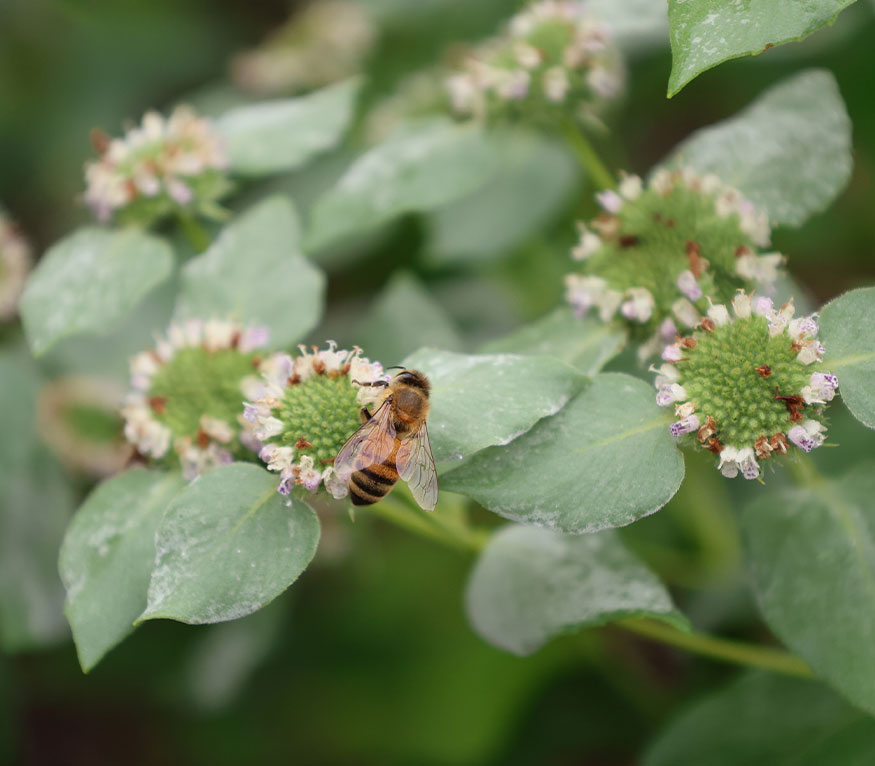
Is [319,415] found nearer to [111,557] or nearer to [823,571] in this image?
[111,557]

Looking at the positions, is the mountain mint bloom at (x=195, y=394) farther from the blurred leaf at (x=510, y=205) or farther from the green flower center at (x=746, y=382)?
the blurred leaf at (x=510, y=205)

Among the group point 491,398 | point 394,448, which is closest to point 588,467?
point 491,398

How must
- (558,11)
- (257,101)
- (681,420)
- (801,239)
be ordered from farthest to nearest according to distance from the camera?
(257,101), (801,239), (558,11), (681,420)

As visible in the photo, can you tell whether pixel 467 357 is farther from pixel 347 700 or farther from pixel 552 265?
pixel 347 700

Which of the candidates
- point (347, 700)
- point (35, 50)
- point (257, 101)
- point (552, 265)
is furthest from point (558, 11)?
point (35, 50)

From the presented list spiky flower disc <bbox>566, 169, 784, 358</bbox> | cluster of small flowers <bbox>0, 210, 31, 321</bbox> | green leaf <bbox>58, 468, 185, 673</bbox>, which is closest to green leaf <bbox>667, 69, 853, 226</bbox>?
spiky flower disc <bbox>566, 169, 784, 358</bbox>

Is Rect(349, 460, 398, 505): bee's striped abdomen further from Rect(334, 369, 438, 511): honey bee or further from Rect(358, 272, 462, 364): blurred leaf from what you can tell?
Rect(358, 272, 462, 364): blurred leaf
